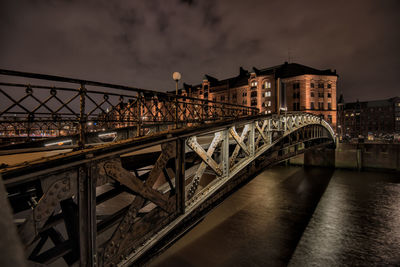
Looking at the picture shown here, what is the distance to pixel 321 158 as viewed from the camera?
3281 cm

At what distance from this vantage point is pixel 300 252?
11.2 metres

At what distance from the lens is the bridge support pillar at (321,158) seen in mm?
31953

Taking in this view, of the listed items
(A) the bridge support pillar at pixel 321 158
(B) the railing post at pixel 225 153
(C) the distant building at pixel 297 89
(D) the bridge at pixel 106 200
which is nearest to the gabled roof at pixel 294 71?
(C) the distant building at pixel 297 89

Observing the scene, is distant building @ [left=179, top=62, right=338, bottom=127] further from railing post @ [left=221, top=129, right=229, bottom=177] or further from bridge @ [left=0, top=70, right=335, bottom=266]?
bridge @ [left=0, top=70, right=335, bottom=266]

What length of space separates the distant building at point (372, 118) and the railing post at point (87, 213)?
9666cm

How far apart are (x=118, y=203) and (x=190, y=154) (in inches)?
609

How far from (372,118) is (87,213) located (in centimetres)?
11260

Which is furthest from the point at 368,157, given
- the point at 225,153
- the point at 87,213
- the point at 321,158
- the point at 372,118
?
A: the point at 372,118

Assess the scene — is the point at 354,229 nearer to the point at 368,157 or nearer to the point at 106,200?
the point at 106,200

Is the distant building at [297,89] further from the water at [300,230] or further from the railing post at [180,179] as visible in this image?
the railing post at [180,179]

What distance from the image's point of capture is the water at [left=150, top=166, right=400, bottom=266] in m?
10.6

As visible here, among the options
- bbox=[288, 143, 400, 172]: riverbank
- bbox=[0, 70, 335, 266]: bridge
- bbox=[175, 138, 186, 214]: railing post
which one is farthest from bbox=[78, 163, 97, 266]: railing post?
bbox=[288, 143, 400, 172]: riverbank

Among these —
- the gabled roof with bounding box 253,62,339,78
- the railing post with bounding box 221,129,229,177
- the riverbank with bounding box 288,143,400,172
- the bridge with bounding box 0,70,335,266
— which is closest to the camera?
the bridge with bounding box 0,70,335,266

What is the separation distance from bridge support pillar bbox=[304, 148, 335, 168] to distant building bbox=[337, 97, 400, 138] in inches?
2354
